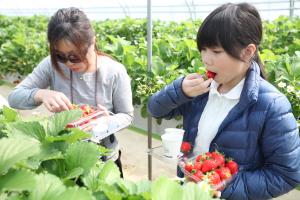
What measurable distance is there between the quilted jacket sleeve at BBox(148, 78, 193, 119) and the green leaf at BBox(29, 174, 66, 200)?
0.96 metres

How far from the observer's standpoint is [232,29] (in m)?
1.61

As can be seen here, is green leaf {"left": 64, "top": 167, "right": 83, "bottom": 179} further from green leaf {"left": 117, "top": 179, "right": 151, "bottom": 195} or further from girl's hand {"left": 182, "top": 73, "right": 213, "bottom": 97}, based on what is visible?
girl's hand {"left": 182, "top": 73, "right": 213, "bottom": 97}

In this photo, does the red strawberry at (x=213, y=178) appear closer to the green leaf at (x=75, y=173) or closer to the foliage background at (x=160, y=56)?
the green leaf at (x=75, y=173)

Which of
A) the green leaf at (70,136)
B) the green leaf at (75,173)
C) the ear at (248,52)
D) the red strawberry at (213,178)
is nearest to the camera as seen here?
the green leaf at (75,173)

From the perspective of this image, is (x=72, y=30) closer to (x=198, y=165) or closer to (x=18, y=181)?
(x=198, y=165)

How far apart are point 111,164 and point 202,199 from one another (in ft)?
1.28

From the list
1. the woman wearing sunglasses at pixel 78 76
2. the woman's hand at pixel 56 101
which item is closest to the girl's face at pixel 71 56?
the woman wearing sunglasses at pixel 78 76

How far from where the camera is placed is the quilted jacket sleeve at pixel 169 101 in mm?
1852

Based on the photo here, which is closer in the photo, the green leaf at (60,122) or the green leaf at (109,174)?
the green leaf at (109,174)

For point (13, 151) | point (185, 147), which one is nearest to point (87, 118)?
point (185, 147)

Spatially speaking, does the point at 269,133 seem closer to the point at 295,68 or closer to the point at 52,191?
the point at 52,191

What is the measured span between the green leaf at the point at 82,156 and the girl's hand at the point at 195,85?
2.26 ft

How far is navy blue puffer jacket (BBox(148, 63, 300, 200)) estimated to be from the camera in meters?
1.63

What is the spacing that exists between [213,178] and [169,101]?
1.56ft
